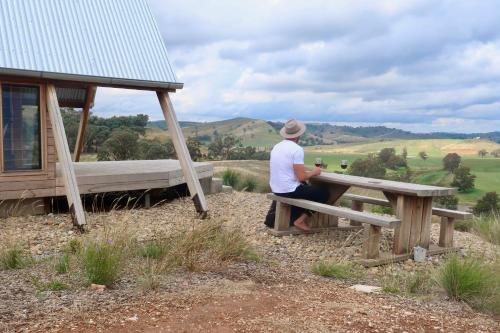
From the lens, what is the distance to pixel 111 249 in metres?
4.24

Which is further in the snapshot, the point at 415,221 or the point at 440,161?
the point at 440,161

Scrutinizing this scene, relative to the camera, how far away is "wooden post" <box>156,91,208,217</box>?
26.7 feet

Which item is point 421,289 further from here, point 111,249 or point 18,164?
point 18,164

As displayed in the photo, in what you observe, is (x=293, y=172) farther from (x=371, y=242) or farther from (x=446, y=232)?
(x=446, y=232)

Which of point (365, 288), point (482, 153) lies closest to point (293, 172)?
point (365, 288)

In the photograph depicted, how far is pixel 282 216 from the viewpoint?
735 centimetres

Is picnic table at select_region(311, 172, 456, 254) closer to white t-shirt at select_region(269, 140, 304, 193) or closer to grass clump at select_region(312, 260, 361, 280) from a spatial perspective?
white t-shirt at select_region(269, 140, 304, 193)

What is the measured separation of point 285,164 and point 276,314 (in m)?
3.60

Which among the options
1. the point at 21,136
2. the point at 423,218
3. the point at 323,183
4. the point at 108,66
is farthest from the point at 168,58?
the point at 423,218

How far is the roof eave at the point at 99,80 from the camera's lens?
7094 mm

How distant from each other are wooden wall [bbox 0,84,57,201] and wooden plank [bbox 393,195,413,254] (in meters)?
5.34

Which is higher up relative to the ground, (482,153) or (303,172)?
(303,172)

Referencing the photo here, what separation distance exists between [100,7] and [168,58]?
4.99ft

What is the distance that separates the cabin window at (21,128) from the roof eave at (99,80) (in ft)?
1.55
